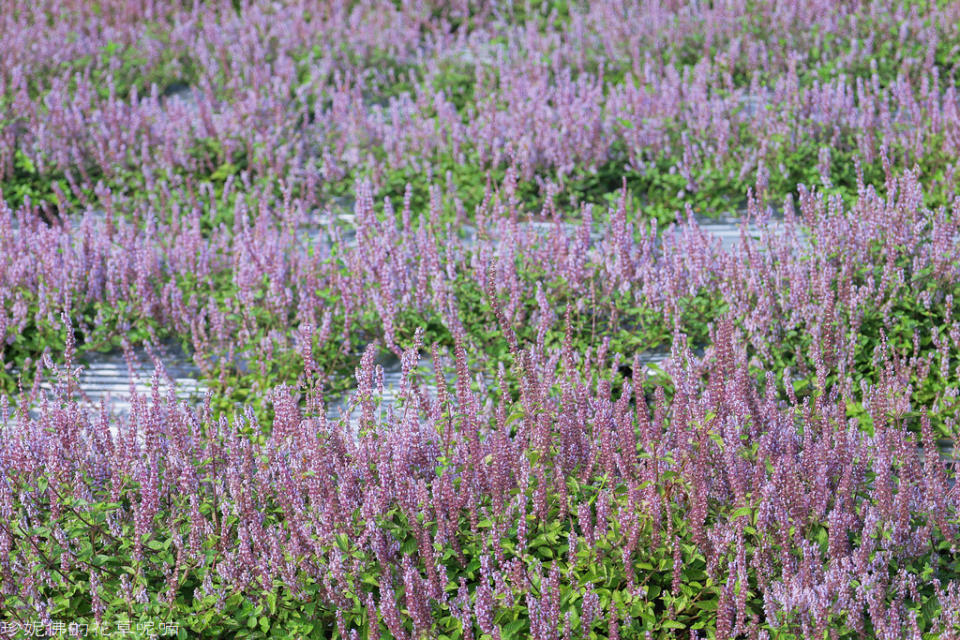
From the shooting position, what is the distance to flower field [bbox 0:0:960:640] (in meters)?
3.02

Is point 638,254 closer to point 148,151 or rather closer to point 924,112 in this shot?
point 924,112

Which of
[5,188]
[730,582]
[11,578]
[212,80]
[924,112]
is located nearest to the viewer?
[730,582]

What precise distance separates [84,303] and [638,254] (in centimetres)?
272

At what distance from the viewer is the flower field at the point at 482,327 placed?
9.92 ft

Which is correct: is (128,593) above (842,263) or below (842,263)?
below

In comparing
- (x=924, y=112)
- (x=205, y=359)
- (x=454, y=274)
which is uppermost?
(x=924, y=112)

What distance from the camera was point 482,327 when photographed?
4.58 meters

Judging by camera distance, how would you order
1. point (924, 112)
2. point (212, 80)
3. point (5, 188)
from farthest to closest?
point (212, 80) → point (5, 188) → point (924, 112)

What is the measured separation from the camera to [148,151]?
21.6 feet

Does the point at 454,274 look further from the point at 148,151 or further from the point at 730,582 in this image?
the point at 148,151

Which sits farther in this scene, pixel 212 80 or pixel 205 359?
pixel 212 80

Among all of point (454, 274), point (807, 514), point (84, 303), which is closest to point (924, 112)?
point (454, 274)

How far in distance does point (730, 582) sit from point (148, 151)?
5.10 meters

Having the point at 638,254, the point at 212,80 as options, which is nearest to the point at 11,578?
the point at 638,254
